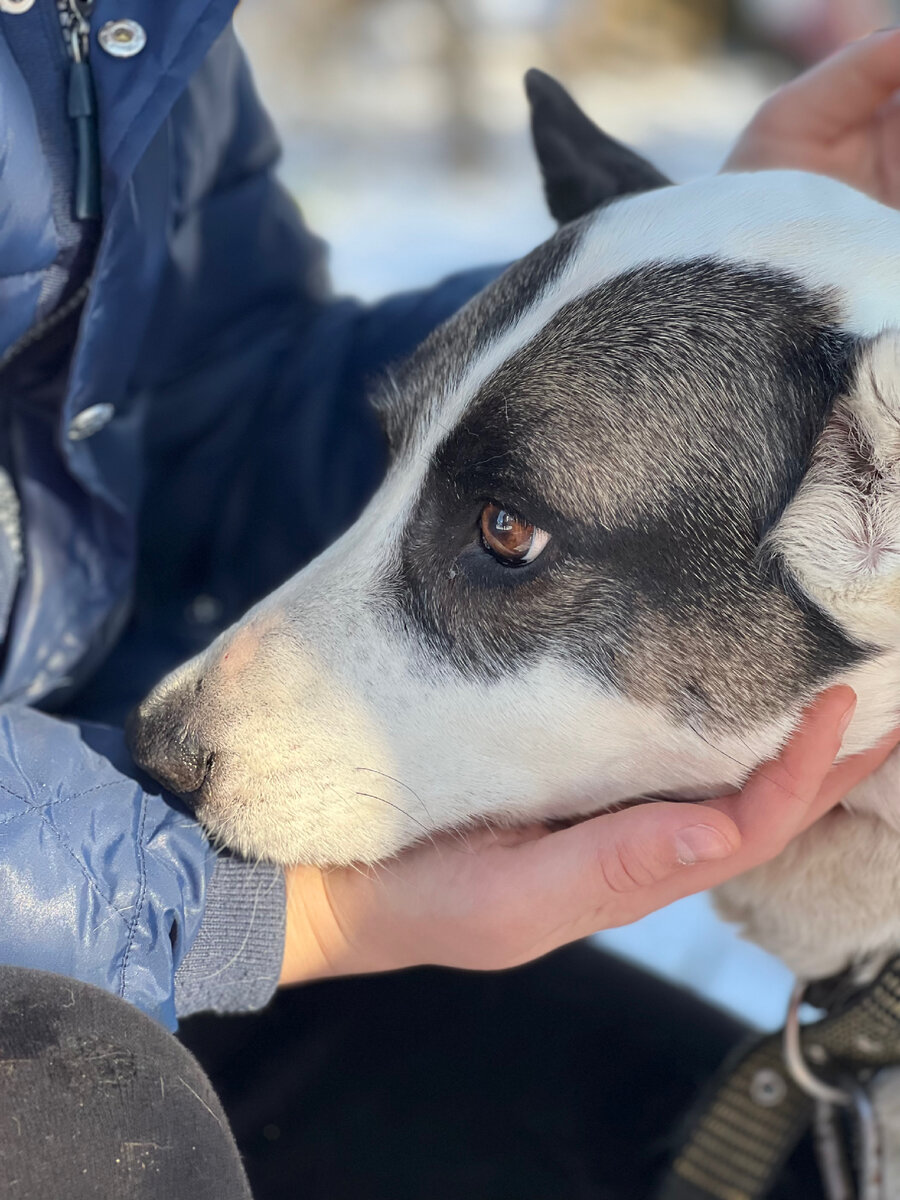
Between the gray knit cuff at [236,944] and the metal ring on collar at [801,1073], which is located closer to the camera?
the gray knit cuff at [236,944]

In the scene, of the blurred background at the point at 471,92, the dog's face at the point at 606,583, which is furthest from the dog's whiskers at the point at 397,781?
the blurred background at the point at 471,92

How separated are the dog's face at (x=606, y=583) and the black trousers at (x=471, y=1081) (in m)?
0.48

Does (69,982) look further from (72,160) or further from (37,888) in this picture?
(72,160)

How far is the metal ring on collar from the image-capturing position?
176cm

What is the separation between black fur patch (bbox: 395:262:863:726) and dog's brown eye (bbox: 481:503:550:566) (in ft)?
0.05

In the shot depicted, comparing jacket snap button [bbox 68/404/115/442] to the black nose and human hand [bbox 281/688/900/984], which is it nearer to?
the black nose

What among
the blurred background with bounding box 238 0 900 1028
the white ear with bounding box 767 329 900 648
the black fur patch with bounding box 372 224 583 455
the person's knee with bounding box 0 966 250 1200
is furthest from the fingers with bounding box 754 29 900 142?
the blurred background with bounding box 238 0 900 1028

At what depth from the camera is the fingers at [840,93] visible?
6.91ft

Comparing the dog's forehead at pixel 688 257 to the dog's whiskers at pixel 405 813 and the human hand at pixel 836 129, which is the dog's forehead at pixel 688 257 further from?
the human hand at pixel 836 129

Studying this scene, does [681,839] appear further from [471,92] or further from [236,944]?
[471,92]

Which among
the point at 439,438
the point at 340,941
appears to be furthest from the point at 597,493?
the point at 340,941

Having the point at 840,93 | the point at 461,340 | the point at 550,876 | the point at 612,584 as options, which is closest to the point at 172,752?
the point at 550,876

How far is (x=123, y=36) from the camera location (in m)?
1.62

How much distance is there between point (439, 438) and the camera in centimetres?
158
